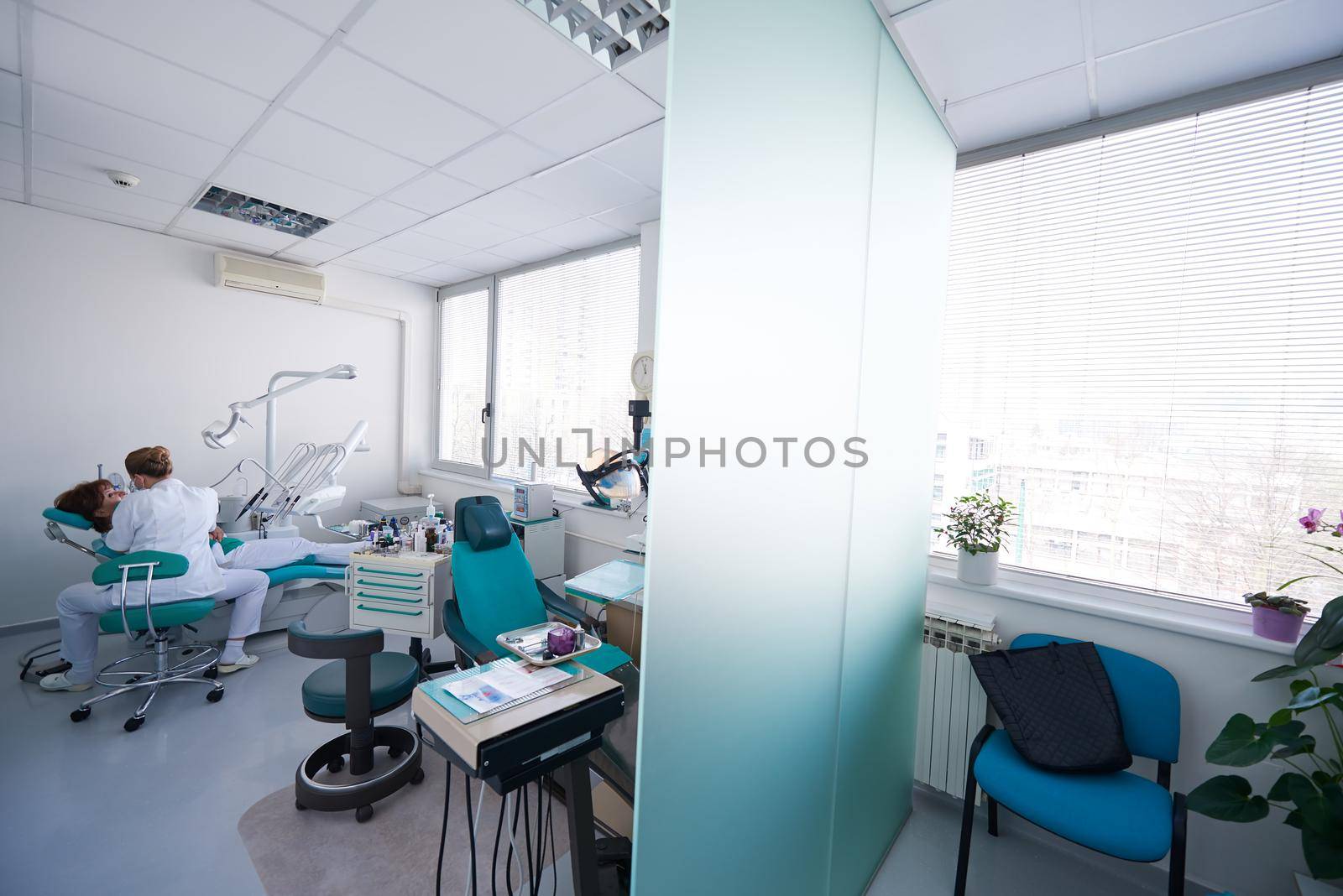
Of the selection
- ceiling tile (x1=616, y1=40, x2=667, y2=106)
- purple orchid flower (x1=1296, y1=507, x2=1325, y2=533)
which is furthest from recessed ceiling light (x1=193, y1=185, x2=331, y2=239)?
purple orchid flower (x1=1296, y1=507, x2=1325, y2=533)

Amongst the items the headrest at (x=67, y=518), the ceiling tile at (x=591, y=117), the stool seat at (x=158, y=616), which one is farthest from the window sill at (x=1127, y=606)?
the headrest at (x=67, y=518)

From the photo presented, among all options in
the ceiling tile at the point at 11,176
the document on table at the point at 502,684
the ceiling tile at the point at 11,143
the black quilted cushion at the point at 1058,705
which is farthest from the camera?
the ceiling tile at the point at 11,176

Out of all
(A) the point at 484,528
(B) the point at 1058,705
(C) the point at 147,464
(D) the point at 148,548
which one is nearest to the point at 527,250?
(A) the point at 484,528

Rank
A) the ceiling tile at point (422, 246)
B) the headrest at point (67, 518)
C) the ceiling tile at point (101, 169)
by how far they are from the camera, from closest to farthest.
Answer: the ceiling tile at point (101, 169), the headrest at point (67, 518), the ceiling tile at point (422, 246)

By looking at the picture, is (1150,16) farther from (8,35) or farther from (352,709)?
(8,35)

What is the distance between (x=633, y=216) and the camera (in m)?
3.19

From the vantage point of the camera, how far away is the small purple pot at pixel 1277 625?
162cm

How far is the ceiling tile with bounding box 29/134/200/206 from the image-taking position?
2547mm

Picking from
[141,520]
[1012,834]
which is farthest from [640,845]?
[141,520]

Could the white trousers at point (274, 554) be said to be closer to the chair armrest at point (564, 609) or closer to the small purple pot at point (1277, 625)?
the chair armrest at point (564, 609)

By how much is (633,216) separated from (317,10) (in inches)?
69.7

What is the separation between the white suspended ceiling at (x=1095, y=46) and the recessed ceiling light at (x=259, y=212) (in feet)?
11.4

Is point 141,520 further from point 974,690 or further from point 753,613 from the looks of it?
point 974,690

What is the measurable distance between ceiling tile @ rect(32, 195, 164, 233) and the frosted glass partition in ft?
14.6
